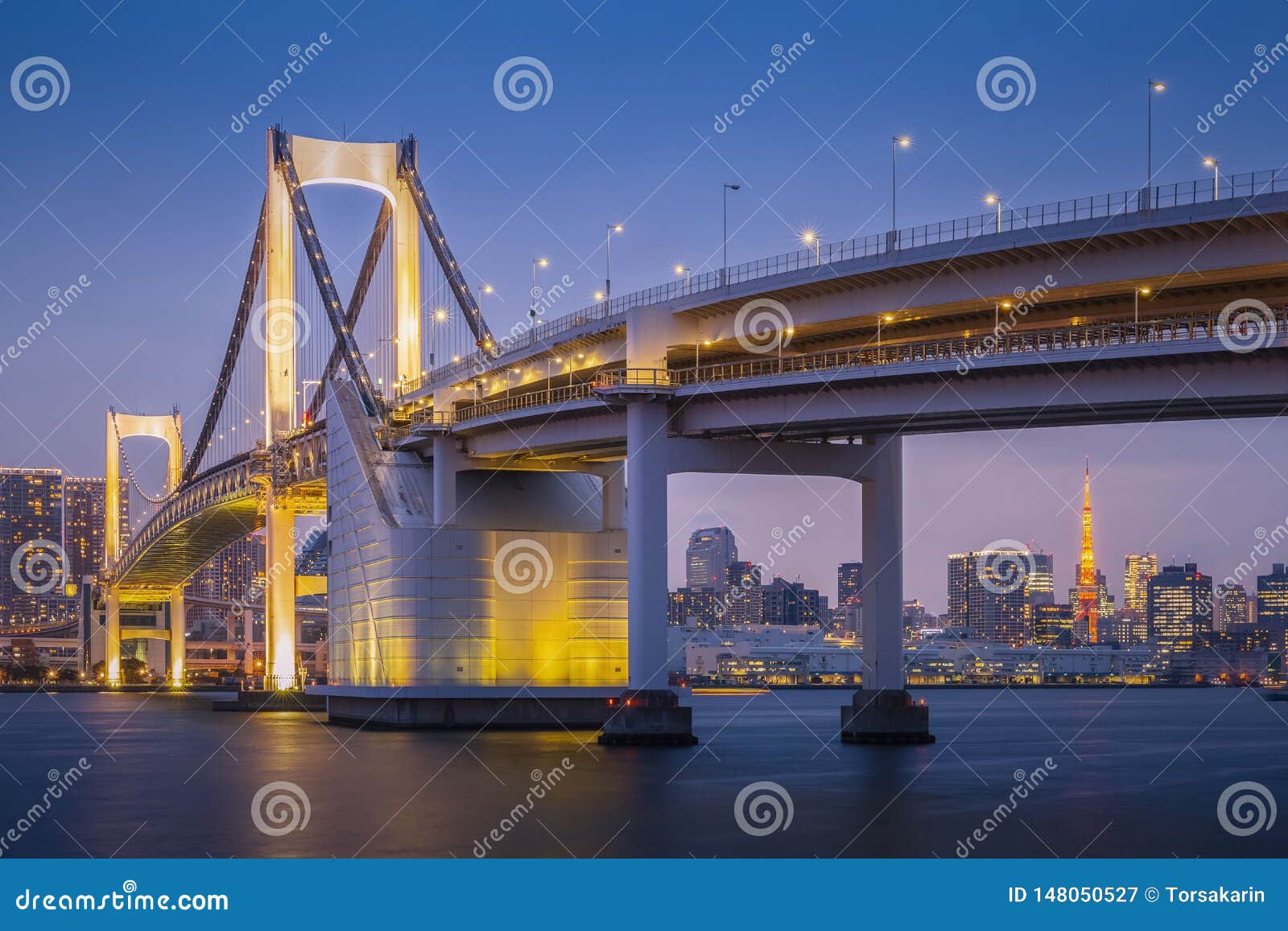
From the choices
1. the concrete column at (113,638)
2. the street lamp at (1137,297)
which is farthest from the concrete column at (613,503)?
the concrete column at (113,638)

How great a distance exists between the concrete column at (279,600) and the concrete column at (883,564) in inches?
1578

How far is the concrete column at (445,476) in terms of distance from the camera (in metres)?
64.5

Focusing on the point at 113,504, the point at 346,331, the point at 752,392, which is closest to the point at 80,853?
the point at 752,392

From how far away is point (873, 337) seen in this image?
160 feet

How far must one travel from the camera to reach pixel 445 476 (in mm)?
64500

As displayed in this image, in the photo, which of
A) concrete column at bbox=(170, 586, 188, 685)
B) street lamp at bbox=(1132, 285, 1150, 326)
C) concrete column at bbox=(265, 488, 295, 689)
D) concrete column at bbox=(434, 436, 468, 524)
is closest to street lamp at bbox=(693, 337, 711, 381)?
street lamp at bbox=(1132, 285, 1150, 326)

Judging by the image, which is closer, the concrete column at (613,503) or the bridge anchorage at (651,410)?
the bridge anchorage at (651,410)

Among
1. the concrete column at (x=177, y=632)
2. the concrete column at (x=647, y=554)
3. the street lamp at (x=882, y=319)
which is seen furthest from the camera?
the concrete column at (x=177, y=632)

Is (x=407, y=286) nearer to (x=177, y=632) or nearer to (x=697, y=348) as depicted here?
(x=697, y=348)

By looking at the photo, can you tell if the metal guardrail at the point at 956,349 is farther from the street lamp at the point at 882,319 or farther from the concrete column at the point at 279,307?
the concrete column at the point at 279,307

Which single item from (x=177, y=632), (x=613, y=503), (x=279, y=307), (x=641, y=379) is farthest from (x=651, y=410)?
(x=177, y=632)

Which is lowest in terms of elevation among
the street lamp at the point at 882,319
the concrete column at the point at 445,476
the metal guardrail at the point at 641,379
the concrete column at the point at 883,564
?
the concrete column at the point at 883,564

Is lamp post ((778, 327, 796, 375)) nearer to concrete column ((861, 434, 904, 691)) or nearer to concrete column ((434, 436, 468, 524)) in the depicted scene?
concrete column ((861, 434, 904, 691))

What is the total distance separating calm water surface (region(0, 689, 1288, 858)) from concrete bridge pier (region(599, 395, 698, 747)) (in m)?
1.05
